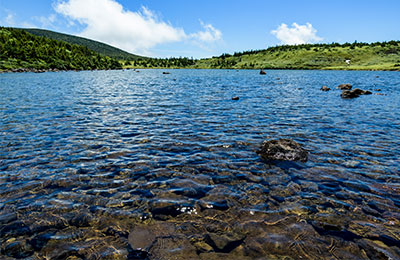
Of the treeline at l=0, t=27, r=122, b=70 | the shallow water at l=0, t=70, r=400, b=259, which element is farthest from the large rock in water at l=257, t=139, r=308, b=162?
the treeline at l=0, t=27, r=122, b=70

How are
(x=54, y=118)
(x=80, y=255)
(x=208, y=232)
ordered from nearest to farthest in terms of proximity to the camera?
(x=80, y=255), (x=208, y=232), (x=54, y=118)

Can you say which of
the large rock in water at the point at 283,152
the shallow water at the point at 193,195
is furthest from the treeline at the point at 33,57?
the large rock in water at the point at 283,152

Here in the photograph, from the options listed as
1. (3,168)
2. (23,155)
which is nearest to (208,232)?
(3,168)

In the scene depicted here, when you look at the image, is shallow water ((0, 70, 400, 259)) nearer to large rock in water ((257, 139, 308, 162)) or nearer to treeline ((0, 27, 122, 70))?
large rock in water ((257, 139, 308, 162))

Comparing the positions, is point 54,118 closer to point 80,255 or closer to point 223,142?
point 223,142

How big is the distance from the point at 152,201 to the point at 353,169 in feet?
29.4

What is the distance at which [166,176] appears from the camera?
984 centimetres

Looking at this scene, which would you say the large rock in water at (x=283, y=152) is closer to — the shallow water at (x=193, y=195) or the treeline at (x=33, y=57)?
the shallow water at (x=193, y=195)

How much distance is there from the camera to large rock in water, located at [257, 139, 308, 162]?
1148cm

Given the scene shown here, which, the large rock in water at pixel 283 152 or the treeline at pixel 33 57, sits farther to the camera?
the treeline at pixel 33 57

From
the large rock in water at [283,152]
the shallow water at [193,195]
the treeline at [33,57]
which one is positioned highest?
the treeline at [33,57]

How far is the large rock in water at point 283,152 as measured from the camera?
11.5m

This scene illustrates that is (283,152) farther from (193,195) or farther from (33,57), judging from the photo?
(33,57)

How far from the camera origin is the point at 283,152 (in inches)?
458
